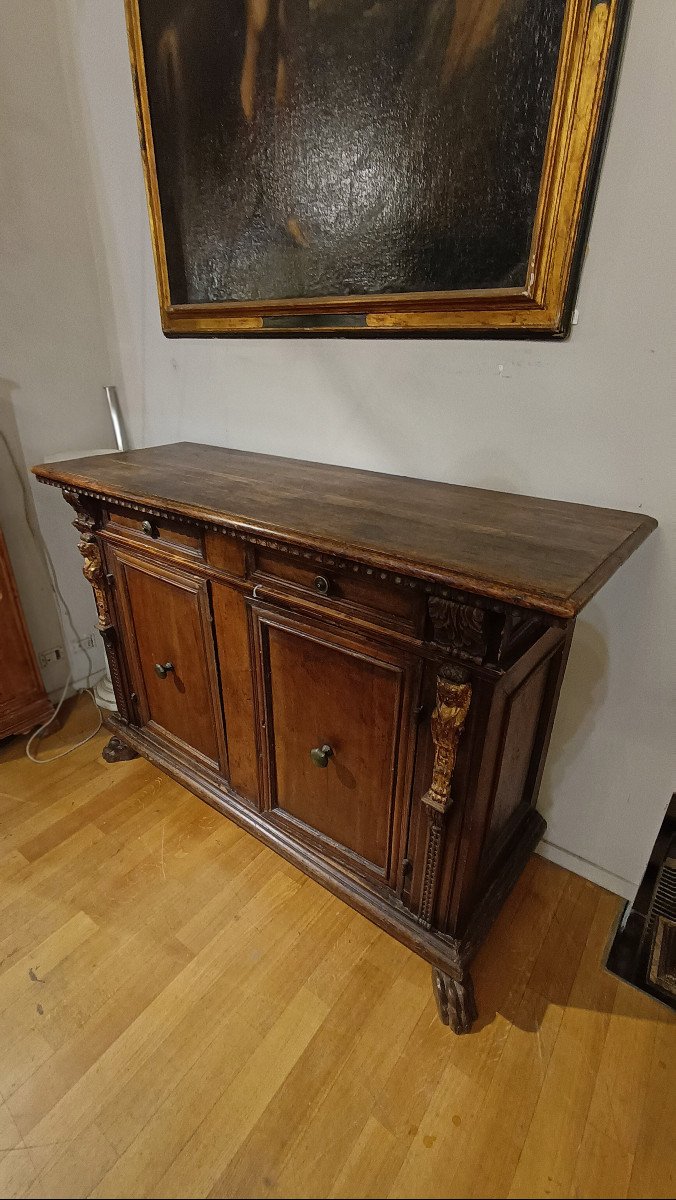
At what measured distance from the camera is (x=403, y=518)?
1.05 m

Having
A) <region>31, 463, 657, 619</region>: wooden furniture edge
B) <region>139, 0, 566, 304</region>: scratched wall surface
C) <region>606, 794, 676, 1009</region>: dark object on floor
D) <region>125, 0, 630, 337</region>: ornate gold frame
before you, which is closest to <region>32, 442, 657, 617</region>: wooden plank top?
<region>31, 463, 657, 619</region>: wooden furniture edge

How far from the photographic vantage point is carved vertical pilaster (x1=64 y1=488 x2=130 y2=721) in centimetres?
151

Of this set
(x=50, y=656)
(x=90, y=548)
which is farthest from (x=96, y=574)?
(x=50, y=656)

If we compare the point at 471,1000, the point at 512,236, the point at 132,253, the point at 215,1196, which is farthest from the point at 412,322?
the point at 215,1196

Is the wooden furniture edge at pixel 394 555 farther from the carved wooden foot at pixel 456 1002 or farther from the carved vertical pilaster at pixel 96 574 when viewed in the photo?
the carved wooden foot at pixel 456 1002

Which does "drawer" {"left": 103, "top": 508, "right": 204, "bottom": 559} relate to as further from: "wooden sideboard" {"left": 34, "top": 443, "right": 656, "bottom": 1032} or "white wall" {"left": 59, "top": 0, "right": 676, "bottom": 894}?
"white wall" {"left": 59, "top": 0, "right": 676, "bottom": 894}

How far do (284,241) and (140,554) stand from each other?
88 cm

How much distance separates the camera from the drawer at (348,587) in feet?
3.11

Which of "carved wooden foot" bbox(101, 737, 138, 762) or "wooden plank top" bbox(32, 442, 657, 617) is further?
"carved wooden foot" bbox(101, 737, 138, 762)

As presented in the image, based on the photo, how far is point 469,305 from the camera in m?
1.15

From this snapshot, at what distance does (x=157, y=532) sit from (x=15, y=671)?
97cm

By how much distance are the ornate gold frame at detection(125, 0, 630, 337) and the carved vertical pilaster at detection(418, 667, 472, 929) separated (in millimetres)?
736

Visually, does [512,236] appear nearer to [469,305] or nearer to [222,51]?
[469,305]

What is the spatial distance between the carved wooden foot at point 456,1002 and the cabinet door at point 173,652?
0.76 meters
